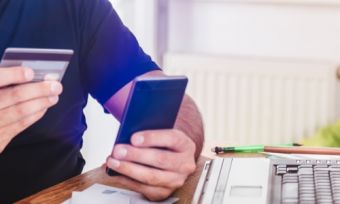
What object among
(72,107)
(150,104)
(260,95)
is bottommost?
(260,95)

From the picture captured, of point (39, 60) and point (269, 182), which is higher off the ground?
point (39, 60)

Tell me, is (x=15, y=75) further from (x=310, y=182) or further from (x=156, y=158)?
(x=310, y=182)

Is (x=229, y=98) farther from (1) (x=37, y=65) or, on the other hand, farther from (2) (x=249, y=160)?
(1) (x=37, y=65)

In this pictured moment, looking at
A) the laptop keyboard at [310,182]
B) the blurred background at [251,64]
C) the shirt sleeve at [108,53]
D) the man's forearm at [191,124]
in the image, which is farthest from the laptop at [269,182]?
the blurred background at [251,64]

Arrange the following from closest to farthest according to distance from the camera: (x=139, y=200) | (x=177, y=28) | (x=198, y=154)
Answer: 1. (x=139, y=200)
2. (x=198, y=154)
3. (x=177, y=28)

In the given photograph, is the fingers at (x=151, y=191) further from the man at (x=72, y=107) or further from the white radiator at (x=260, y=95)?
the white radiator at (x=260, y=95)

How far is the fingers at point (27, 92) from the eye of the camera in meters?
0.74

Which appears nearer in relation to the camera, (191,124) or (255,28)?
(191,124)

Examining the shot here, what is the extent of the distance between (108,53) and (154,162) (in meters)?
0.44

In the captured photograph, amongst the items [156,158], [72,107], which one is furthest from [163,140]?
[72,107]

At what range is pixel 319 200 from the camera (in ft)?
2.24

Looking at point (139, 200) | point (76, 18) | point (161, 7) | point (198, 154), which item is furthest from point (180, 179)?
point (161, 7)

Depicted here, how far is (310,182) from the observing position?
0.74 m

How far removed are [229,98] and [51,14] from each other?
3.79 feet
